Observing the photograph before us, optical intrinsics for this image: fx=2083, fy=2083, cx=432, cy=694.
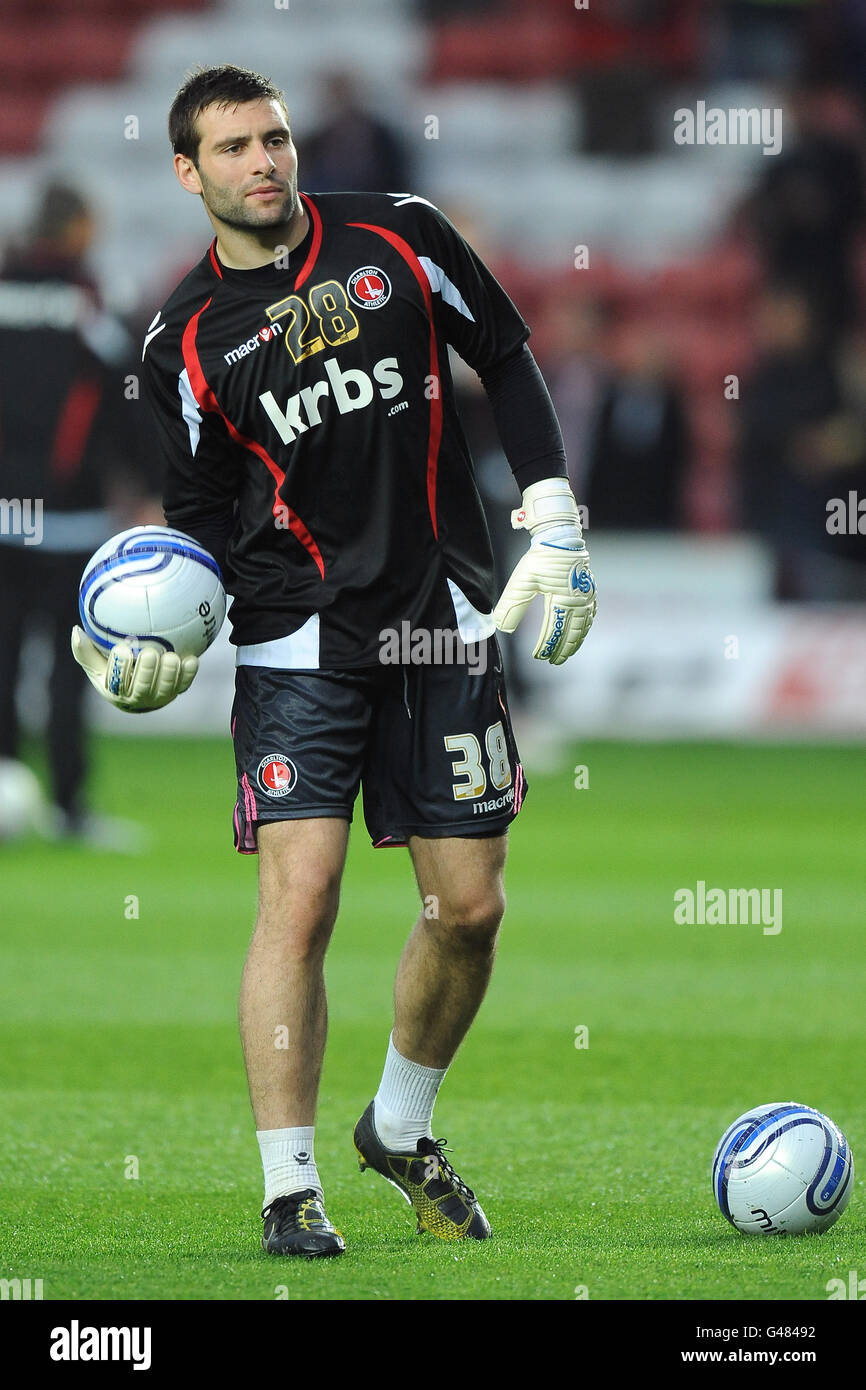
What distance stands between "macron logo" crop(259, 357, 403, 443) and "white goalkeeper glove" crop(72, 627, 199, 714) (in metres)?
0.53

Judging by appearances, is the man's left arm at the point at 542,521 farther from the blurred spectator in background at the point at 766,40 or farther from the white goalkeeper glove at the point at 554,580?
the blurred spectator in background at the point at 766,40

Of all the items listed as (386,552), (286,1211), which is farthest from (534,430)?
(286,1211)

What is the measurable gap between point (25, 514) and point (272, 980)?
22.5 feet

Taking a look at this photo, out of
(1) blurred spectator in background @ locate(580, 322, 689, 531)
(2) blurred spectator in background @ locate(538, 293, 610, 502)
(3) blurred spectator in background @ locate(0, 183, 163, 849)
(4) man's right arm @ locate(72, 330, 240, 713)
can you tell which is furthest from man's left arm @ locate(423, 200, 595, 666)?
(1) blurred spectator in background @ locate(580, 322, 689, 531)

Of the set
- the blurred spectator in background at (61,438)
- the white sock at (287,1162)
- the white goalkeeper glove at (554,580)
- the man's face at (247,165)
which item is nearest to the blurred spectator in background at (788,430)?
the blurred spectator in background at (61,438)

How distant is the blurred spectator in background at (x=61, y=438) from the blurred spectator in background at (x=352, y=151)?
Answer: 21.2 ft

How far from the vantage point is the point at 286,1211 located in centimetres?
424

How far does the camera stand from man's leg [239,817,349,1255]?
171 inches

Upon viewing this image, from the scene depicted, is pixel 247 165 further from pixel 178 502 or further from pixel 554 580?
pixel 554 580

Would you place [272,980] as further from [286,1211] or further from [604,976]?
[604,976]

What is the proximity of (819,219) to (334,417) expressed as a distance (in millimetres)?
12993

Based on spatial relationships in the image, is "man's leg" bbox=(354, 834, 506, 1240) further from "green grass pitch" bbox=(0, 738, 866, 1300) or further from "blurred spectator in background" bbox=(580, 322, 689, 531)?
"blurred spectator in background" bbox=(580, 322, 689, 531)
